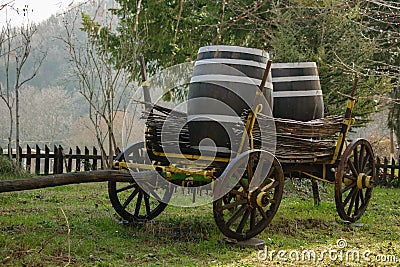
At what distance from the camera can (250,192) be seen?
4.54 m

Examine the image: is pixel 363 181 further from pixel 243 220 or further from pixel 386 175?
pixel 386 175

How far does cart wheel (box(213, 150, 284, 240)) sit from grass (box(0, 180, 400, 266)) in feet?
0.68

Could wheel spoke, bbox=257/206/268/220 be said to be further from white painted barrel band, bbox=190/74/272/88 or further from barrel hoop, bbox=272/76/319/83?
barrel hoop, bbox=272/76/319/83

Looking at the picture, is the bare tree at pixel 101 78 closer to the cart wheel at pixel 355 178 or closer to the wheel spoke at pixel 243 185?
the cart wheel at pixel 355 178

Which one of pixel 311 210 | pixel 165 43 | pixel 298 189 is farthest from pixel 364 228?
pixel 165 43

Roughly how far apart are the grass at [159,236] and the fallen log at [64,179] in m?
0.43

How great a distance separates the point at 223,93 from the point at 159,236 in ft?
4.64

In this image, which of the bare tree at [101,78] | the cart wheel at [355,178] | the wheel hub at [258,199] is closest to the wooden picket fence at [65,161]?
the bare tree at [101,78]

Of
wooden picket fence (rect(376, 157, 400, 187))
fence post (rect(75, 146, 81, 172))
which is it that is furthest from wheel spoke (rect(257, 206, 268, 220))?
wooden picket fence (rect(376, 157, 400, 187))

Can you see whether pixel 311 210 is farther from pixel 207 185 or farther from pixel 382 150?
pixel 382 150

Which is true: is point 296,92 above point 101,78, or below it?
below

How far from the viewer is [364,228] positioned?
18.8ft

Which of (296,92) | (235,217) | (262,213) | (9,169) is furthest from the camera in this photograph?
(9,169)

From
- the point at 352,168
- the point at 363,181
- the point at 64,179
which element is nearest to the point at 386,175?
the point at 363,181
